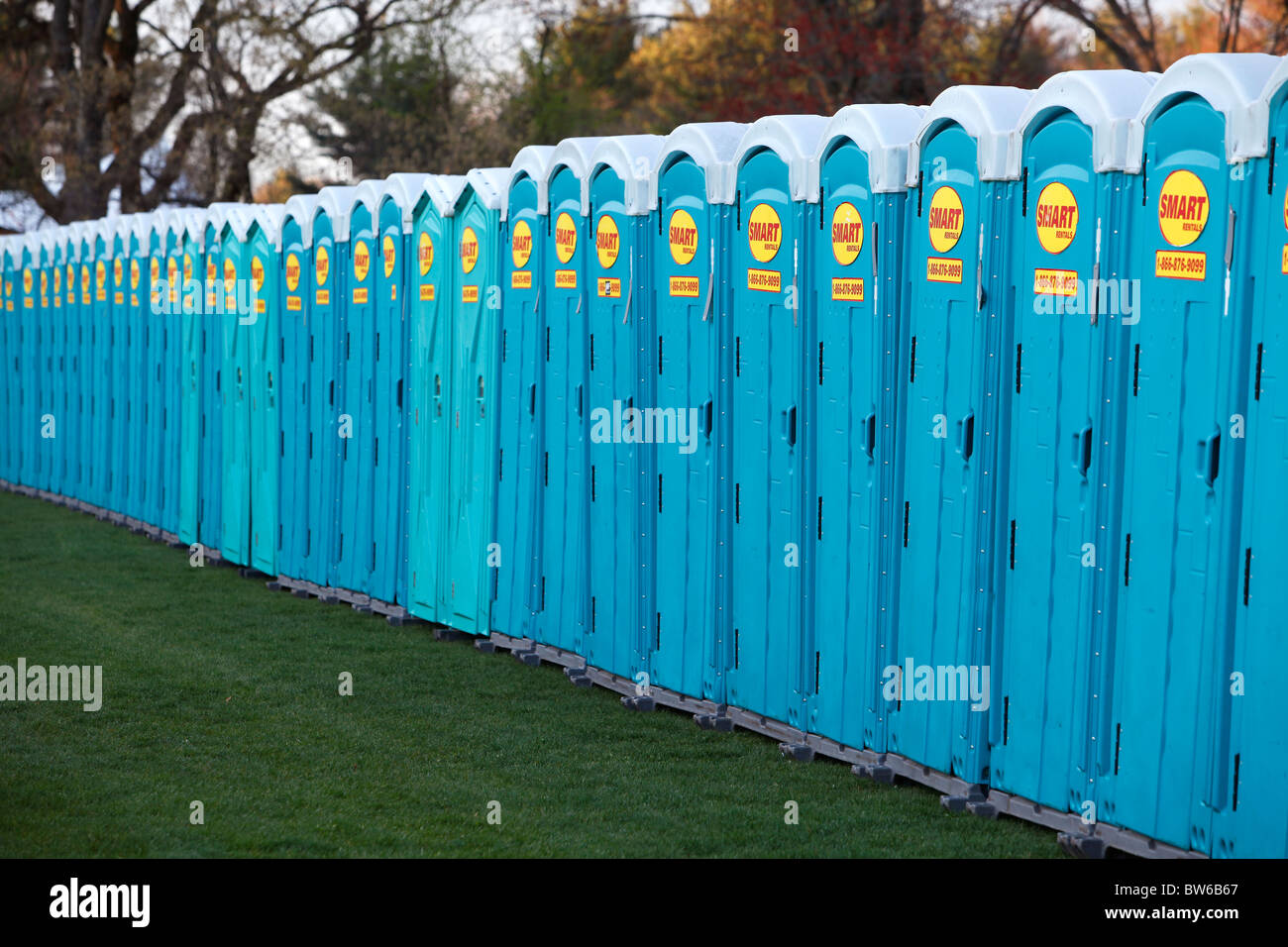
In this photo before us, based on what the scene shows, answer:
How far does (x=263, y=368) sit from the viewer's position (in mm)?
10625

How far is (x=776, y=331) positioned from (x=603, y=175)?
1.39 metres

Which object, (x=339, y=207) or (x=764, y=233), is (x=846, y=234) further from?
(x=339, y=207)

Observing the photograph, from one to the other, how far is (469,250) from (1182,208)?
4.50 m

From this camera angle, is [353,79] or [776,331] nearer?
[776,331]

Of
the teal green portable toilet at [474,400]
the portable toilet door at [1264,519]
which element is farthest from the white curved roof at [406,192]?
the portable toilet door at [1264,519]

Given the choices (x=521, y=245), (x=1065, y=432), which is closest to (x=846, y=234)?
(x=1065, y=432)

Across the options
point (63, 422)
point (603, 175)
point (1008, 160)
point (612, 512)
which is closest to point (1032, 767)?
point (1008, 160)

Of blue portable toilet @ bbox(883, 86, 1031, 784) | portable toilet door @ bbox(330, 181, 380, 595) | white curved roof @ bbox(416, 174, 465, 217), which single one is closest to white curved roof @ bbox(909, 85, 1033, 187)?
blue portable toilet @ bbox(883, 86, 1031, 784)

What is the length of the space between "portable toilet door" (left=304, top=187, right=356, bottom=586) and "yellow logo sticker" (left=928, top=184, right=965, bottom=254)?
15.9 feet

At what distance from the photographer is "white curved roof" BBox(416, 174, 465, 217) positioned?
27.8 feet

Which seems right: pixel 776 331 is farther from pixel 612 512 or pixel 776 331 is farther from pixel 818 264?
pixel 612 512

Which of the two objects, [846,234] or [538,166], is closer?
[846,234]

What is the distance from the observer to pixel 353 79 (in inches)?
1355

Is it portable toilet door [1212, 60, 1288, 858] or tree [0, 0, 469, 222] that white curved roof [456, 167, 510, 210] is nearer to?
portable toilet door [1212, 60, 1288, 858]
